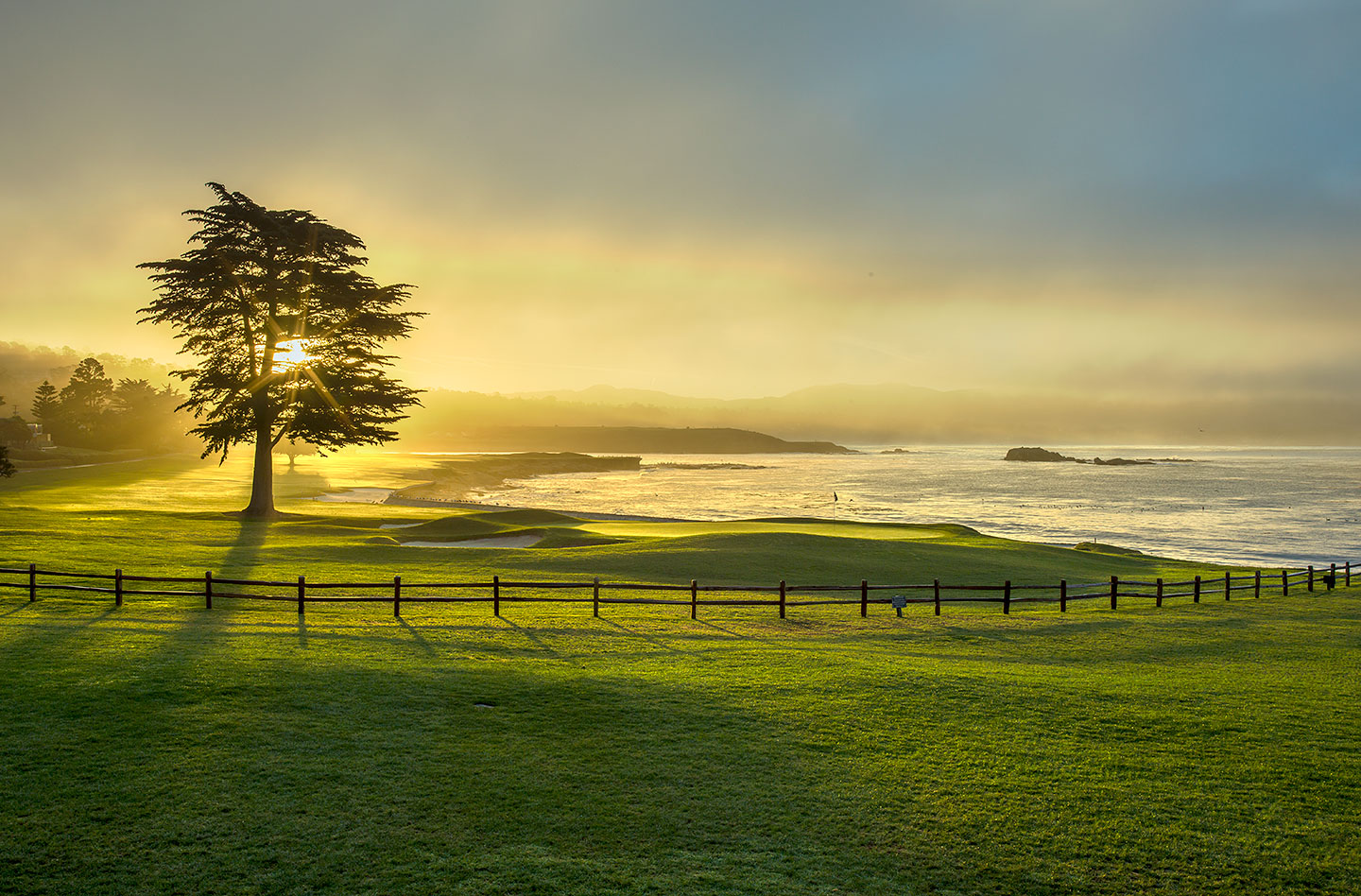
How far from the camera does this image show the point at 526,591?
25.2 meters

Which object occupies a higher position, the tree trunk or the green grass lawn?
the tree trunk

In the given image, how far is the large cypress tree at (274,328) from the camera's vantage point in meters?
44.9

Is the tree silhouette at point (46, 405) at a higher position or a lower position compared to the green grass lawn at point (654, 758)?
higher

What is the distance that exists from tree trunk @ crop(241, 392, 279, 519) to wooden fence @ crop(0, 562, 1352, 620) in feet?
75.6

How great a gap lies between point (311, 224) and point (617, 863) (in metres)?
45.7

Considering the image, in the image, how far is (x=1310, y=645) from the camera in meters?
18.9

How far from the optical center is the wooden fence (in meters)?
20.4

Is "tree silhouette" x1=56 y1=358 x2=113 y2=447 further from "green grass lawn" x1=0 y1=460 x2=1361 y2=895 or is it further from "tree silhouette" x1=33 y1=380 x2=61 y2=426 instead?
"green grass lawn" x1=0 y1=460 x2=1361 y2=895

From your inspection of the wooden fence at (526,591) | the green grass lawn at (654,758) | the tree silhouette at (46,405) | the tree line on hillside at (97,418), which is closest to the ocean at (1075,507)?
the wooden fence at (526,591)

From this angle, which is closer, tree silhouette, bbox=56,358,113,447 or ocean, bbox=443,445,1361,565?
ocean, bbox=443,445,1361,565

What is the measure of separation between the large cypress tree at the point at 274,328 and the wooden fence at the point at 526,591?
23449 millimetres

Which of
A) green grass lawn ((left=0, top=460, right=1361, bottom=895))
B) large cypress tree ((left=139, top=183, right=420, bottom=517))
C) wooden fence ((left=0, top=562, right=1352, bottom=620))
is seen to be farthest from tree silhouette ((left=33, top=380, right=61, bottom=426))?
green grass lawn ((left=0, top=460, right=1361, bottom=895))

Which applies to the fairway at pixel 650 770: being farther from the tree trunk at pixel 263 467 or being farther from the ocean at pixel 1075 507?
the ocean at pixel 1075 507

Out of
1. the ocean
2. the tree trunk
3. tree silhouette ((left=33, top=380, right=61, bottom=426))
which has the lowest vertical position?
the ocean
